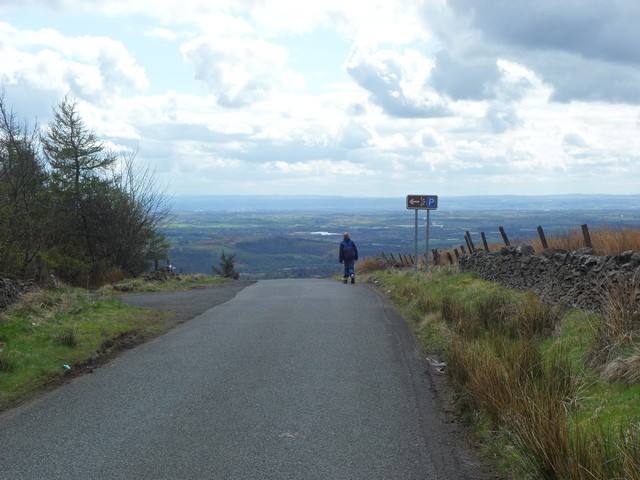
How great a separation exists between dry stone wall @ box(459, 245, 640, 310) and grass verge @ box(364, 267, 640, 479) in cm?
36

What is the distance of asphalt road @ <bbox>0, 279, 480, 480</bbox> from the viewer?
582 centimetres

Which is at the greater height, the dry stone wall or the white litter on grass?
the dry stone wall

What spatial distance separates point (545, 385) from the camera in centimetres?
718

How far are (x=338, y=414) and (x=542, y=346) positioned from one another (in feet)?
12.4

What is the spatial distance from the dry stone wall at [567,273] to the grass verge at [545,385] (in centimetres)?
36

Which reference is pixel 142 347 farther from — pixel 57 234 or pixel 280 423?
pixel 57 234

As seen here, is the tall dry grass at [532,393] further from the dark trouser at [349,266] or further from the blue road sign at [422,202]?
the dark trouser at [349,266]

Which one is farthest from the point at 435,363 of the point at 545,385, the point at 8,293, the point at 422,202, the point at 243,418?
the point at 422,202

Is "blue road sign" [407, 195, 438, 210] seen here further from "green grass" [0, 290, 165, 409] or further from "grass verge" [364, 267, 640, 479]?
"green grass" [0, 290, 165, 409]

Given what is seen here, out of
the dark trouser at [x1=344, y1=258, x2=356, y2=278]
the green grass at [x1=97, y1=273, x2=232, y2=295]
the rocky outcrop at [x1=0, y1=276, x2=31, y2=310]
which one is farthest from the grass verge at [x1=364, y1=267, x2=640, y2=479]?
the dark trouser at [x1=344, y1=258, x2=356, y2=278]

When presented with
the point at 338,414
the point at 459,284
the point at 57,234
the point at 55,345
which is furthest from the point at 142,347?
the point at 57,234

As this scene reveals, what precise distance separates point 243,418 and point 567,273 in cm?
691

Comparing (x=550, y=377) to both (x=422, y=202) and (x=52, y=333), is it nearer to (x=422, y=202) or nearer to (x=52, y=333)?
(x=52, y=333)

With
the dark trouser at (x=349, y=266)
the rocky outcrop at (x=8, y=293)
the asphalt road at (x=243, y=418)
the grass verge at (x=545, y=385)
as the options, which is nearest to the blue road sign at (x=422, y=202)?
the dark trouser at (x=349, y=266)
